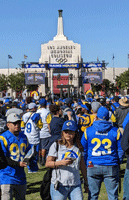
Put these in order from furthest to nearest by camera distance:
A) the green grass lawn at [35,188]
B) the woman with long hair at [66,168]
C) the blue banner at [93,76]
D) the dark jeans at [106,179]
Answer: the blue banner at [93,76]
the green grass lawn at [35,188]
the dark jeans at [106,179]
the woman with long hair at [66,168]

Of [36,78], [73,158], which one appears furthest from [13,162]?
[36,78]

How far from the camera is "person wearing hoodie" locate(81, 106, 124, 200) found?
4.88 metres

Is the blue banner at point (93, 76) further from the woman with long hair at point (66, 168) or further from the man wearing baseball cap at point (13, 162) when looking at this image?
the woman with long hair at point (66, 168)

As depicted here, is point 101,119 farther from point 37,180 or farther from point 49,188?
point 37,180

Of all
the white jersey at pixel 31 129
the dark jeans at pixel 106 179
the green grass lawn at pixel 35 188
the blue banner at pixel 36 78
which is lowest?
the green grass lawn at pixel 35 188

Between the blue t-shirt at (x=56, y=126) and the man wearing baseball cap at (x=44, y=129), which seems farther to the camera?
the man wearing baseball cap at (x=44, y=129)

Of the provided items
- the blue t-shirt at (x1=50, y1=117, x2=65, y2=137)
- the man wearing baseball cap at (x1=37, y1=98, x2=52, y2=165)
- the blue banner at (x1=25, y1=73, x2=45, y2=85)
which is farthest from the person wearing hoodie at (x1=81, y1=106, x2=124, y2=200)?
the blue banner at (x1=25, y1=73, x2=45, y2=85)

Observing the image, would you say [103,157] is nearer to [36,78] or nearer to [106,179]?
[106,179]

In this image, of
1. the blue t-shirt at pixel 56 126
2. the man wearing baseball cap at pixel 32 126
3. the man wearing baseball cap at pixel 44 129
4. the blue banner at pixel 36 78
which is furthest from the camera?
the blue banner at pixel 36 78

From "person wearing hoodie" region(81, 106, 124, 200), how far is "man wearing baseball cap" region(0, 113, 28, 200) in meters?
1.00

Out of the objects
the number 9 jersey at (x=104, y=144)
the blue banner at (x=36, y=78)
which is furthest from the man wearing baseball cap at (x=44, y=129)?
the blue banner at (x=36, y=78)

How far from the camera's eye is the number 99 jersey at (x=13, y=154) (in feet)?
14.9

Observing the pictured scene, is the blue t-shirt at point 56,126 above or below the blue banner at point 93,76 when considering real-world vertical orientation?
below

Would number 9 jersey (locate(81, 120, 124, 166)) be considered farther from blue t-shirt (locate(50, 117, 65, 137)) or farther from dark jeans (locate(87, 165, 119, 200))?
blue t-shirt (locate(50, 117, 65, 137))
